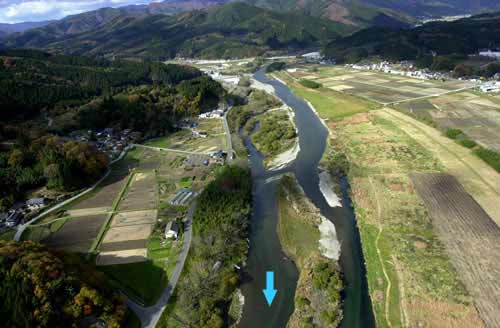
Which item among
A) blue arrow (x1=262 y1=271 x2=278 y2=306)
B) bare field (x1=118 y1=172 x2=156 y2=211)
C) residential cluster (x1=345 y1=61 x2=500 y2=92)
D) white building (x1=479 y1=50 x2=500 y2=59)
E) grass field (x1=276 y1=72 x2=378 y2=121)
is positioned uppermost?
white building (x1=479 y1=50 x2=500 y2=59)

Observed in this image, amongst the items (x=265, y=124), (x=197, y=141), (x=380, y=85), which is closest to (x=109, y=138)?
(x=197, y=141)

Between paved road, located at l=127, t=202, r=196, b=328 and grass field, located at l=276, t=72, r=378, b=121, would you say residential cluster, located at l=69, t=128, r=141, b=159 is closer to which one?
paved road, located at l=127, t=202, r=196, b=328

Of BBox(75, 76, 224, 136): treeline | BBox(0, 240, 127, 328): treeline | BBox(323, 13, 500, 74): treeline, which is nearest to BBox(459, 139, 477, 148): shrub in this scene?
BBox(0, 240, 127, 328): treeline

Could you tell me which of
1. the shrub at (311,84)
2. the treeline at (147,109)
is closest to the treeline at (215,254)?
the treeline at (147,109)

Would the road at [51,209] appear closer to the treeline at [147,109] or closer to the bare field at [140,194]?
the bare field at [140,194]

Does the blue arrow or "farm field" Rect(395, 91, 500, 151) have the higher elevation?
"farm field" Rect(395, 91, 500, 151)

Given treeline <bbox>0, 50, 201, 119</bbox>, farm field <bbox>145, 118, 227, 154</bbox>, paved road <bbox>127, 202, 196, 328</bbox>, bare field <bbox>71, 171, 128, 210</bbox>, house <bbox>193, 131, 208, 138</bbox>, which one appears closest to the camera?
paved road <bbox>127, 202, 196, 328</bbox>

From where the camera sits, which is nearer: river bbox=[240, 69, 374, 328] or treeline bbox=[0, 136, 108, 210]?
river bbox=[240, 69, 374, 328]
